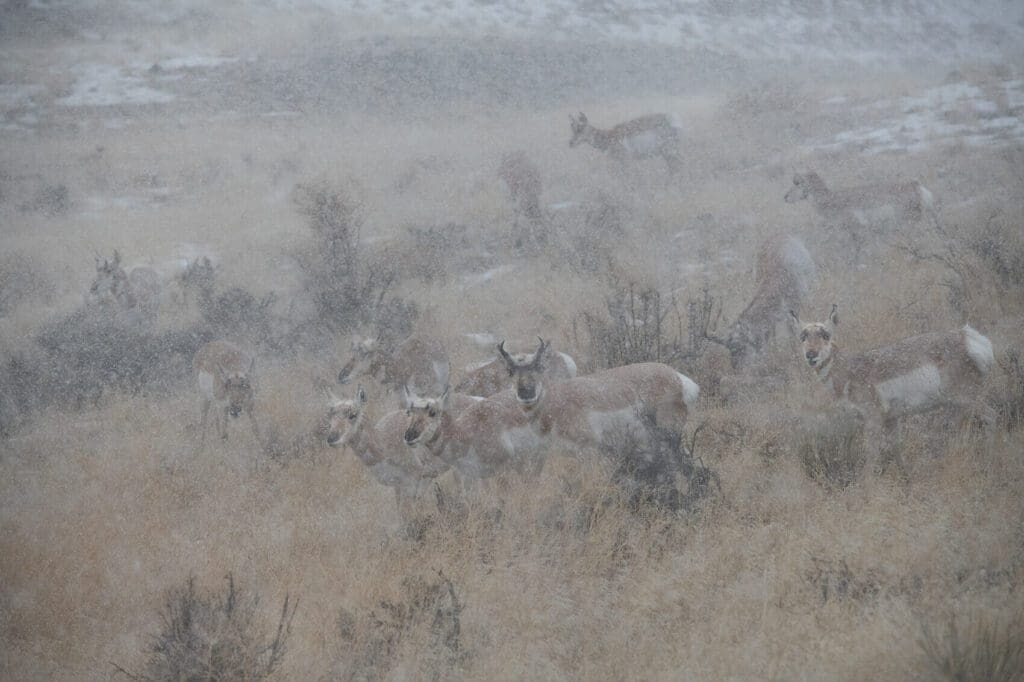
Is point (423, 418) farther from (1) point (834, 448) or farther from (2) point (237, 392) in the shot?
(2) point (237, 392)

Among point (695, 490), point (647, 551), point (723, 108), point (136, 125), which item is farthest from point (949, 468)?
point (136, 125)

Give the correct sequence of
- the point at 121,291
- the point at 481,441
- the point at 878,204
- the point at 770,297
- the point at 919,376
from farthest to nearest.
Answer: the point at 121,291, the point at 878,204, the point at 770,297, the point at 481,441, the point at 919,376

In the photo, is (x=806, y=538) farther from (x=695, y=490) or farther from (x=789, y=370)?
(x=789, y=370)

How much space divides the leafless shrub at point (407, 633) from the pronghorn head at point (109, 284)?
1316cm

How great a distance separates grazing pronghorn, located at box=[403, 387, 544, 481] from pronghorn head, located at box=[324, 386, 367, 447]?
3.13 feet

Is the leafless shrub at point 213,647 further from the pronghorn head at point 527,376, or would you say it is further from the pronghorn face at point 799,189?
the pronghorn face at point 799,189

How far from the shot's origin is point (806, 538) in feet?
19.5

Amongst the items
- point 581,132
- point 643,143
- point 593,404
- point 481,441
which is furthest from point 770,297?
point 581,132

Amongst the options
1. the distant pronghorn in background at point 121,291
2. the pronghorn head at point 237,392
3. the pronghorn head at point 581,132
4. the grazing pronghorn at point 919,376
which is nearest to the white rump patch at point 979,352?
the grazing pronghorn at point 919,376

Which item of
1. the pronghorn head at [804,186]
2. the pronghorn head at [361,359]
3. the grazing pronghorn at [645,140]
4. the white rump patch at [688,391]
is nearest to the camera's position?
the white rump patch at [688,391]

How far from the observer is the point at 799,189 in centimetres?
1605

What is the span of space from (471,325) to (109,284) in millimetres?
8228

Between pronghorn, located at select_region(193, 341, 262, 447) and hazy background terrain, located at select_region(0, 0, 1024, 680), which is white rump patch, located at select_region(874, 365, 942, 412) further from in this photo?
pronghorn, located at select_region(193, 341, 262, 447)

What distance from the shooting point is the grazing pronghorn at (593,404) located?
25.1 ft
